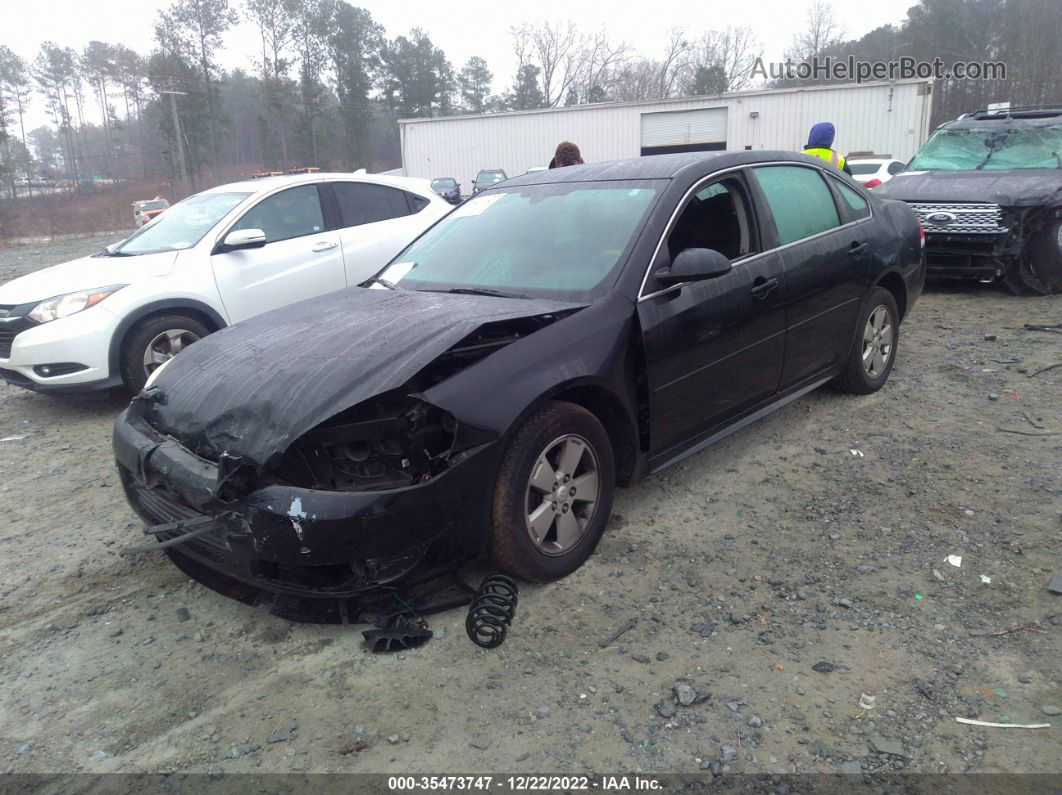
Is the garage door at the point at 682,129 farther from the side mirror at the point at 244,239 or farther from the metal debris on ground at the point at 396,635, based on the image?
the metal debris on ground at the point at 396,635

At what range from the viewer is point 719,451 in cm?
461

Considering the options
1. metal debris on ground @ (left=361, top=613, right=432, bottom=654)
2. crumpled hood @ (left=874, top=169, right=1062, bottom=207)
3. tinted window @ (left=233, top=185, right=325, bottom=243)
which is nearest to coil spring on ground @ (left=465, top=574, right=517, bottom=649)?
metal debris on ground @ (left=361, top=613, right=432, bottom=654)

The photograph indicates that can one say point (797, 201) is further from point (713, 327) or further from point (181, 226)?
point (181, 226)

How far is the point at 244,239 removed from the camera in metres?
5.92

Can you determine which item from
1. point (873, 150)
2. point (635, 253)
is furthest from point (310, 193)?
point (873, 150)

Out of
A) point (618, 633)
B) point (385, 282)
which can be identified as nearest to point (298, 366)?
point (385, 282)

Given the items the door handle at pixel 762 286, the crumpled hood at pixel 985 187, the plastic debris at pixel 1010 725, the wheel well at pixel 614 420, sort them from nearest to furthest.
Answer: the plastic debris at pixel 1010 725, the wheel well at pixel 614 420, the door handle at pixel 762 286, the crumpled hood at pixel 985 187

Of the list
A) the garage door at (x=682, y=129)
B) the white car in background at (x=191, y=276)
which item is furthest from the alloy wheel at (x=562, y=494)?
the garage door at (x=682, y=129)

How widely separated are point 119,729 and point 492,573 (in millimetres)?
1467

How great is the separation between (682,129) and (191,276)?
29879 mm

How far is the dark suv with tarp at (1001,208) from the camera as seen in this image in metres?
7.82

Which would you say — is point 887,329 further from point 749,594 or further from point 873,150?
point 873,150

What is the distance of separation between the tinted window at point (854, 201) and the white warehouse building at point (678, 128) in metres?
26.6

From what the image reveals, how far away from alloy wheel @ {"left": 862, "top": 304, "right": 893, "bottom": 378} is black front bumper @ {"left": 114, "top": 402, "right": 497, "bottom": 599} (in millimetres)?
3376
